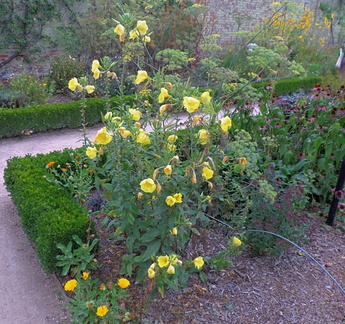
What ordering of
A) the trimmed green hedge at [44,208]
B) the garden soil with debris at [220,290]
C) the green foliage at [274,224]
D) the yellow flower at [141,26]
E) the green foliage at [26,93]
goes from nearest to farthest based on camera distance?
the yellow flower at [141,26] < the garden soil with debris at [220,290] < the trimmed green hedge at [44,208] < the green foliage at [274,224] < the green foliage at [26,93]

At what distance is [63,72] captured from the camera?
27.4 feet

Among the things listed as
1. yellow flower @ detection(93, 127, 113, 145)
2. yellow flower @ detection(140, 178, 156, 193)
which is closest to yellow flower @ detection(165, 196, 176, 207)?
yellow flower @ detection(140, 178, 156, 193)

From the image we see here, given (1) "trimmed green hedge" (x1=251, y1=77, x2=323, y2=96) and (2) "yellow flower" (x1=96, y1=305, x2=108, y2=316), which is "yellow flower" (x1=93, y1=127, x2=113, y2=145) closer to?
(2) "yellow flower" (x1=96, y1=305, x2=108, y2=316)

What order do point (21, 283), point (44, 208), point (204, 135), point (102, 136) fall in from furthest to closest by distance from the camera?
point (44, 208) < point (21, 283) < point (204, 135) < point (102, 136)

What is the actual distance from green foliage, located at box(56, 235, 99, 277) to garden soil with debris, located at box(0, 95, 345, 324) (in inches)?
7.1

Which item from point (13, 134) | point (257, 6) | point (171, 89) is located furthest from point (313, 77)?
point (171, 89)

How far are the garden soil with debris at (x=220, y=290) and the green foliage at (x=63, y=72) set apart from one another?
5.72 m

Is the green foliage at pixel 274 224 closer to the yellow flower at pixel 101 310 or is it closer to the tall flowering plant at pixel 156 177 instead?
the tall flowering plant at pixel 156 177

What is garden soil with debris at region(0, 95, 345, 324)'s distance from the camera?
94.7 inches

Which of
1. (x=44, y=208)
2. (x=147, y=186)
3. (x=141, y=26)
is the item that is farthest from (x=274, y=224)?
(x=44, y=208)

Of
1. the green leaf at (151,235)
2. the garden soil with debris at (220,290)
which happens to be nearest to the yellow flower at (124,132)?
the green leaf at (151,235)

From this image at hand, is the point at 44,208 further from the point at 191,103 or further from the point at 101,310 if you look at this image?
the point at 191,103

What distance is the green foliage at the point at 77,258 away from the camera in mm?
2561

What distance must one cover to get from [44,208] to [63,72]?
6122 mm
